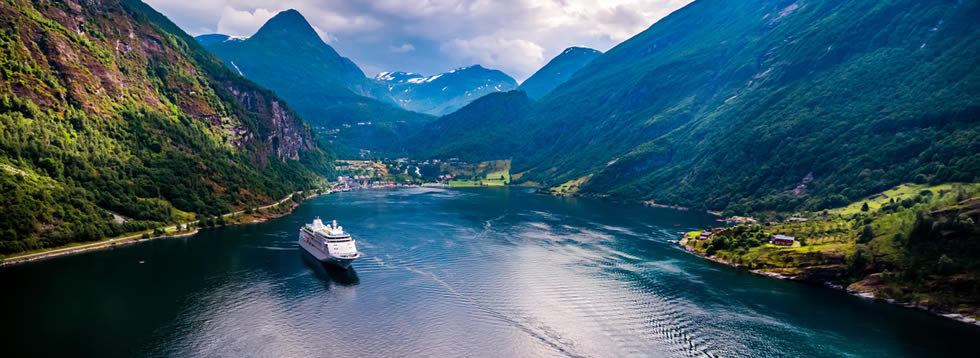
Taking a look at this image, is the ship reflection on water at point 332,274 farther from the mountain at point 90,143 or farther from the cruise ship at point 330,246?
the mountain at point 90,143

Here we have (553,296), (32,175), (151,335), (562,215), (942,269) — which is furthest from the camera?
(562,215)

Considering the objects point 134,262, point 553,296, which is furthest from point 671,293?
point 134,262

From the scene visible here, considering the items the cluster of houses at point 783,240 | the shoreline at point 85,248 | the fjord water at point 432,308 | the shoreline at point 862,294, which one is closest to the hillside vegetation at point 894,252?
the shoreline at point 862,294

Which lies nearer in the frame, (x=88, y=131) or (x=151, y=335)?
(x=151, y=335)

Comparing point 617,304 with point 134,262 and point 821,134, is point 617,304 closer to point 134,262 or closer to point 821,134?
point 134,262

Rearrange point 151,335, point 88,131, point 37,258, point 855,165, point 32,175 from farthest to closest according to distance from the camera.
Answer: point 855,165, point 88,131, point 32,175, point 37,258, point 151,335

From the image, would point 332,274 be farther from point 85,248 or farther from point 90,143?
point 90,143

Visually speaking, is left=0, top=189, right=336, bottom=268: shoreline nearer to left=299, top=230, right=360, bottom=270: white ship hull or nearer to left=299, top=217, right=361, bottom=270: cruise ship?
left=299, top=230, right=360, bottom=270: white ship hull
